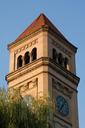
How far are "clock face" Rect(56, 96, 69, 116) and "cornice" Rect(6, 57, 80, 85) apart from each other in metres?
2.53

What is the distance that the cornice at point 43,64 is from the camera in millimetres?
42062

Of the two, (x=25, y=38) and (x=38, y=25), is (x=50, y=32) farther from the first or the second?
(x=25, y=38)

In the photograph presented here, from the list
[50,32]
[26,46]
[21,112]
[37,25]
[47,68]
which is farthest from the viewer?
[37,25]

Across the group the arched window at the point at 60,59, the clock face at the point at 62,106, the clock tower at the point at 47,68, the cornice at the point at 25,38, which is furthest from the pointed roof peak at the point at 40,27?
the clock face at the point at 62,106

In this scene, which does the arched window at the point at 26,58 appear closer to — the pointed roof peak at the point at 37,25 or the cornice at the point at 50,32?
the cornice at the point at 50,32

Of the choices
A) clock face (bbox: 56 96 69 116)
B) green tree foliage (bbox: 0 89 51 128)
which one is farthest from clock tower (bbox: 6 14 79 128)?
green tree foliage (bbox: 0 89 51 128)

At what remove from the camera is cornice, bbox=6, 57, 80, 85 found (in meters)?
42.1

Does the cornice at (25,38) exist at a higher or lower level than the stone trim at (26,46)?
higher

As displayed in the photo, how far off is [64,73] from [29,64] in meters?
3.21

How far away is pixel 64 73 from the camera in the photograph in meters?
43.2

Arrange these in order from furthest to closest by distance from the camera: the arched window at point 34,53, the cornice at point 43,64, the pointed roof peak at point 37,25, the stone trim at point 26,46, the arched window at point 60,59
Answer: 1. the pointed roof peak at point 37,25
2. the arched window at point 60,59
3. the stone trim at point 26,46
4. the arched window at point 34,53
5. the cornice at point 43,64

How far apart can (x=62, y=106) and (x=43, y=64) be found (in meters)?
3.94

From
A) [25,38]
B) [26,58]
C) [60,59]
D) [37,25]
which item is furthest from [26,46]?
[60,59]

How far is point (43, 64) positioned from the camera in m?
41.7
